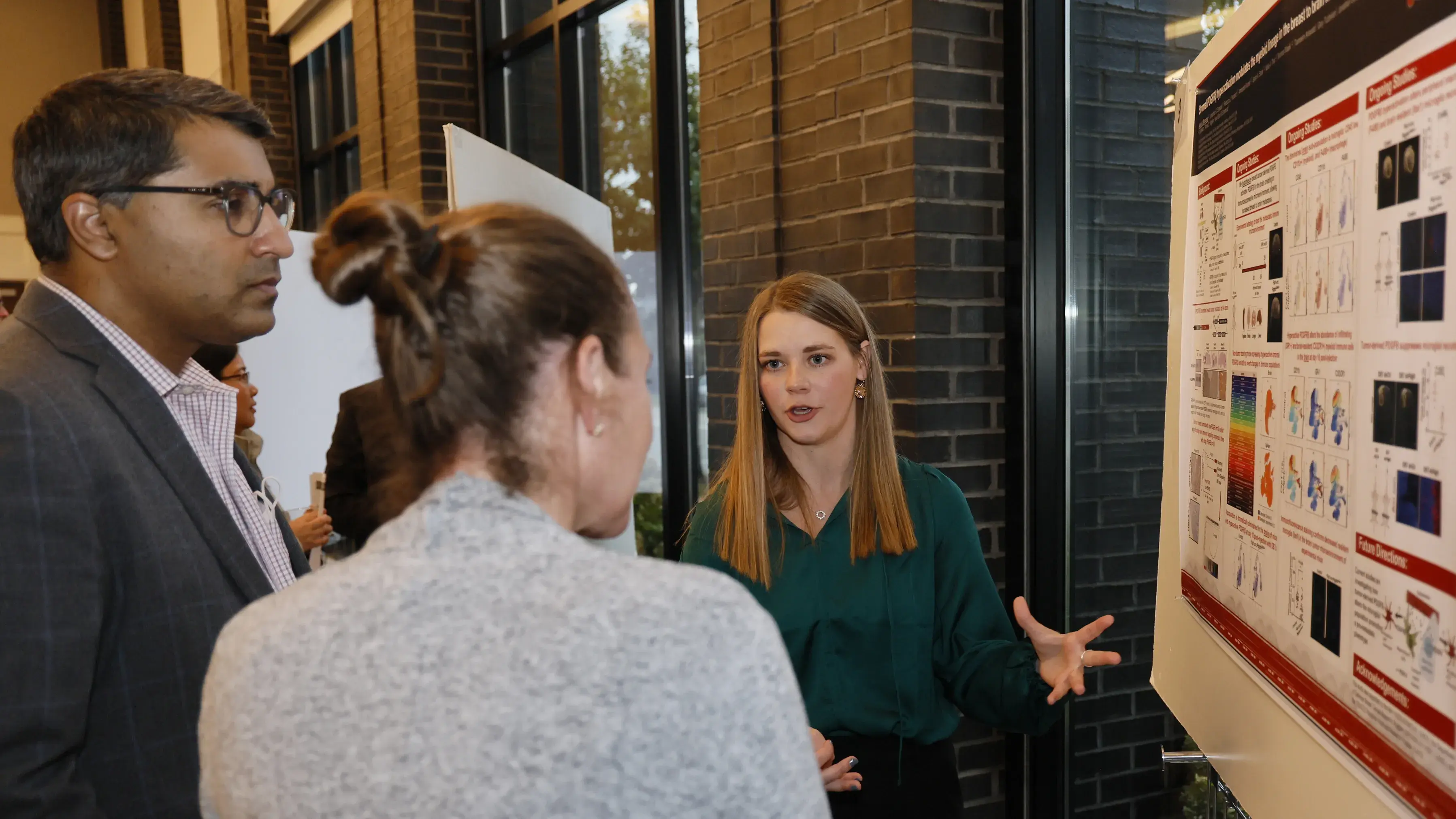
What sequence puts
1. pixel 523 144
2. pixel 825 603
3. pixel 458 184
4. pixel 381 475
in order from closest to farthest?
1. pixel 381 475
2. pixel 825 603
3. pixel 458 184
4. pixel 523 144

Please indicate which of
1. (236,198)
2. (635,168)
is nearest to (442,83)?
(635,168)

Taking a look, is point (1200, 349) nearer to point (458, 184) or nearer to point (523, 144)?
point (458, 184)

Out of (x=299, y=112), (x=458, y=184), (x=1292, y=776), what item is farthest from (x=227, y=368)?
(x=299, y=112)

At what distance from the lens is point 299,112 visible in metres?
8.31

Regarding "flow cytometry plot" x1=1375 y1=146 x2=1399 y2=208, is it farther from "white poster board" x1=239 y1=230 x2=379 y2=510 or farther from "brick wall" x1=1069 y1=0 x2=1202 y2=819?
"white poster board" x1=239 y1=230 x2=379 y2=510

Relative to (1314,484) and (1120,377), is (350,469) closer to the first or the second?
(1120,377)

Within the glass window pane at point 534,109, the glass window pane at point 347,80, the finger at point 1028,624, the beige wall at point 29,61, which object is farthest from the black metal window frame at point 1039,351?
the beige wall at point 29,61

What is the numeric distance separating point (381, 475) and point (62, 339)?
71cm

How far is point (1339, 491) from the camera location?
1.04 m

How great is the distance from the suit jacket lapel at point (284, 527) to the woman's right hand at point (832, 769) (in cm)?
85

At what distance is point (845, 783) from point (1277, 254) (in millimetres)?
1079

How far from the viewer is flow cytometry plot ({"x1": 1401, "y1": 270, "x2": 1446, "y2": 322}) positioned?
0.84 metres

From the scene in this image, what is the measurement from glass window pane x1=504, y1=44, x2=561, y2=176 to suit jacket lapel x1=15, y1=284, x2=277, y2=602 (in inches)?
151

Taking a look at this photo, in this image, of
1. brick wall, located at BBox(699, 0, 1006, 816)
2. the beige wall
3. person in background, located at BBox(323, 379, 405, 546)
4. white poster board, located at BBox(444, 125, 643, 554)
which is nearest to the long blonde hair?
white poster board, located at BBox(444, 125, 643, 554)
